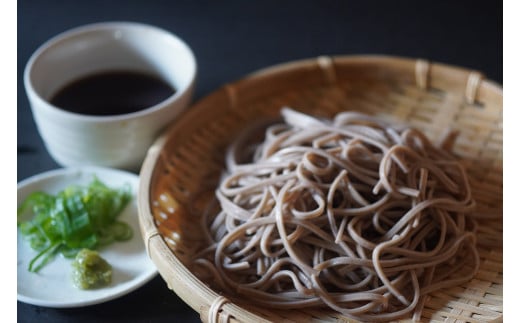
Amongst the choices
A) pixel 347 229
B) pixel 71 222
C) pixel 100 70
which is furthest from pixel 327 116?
pixel 71 222

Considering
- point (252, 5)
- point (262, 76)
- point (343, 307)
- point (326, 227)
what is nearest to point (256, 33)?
point (252, 5)

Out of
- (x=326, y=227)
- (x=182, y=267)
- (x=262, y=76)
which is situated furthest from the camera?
(x=262, y=76)

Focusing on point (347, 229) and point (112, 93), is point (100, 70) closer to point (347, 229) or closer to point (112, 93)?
point (112, 93)

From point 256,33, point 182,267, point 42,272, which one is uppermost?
point 256,33

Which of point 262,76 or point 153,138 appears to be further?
point 262,76

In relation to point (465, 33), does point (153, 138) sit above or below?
below

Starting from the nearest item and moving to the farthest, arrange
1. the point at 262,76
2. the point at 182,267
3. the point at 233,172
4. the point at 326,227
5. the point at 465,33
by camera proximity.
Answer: the point at 182,267 < the point at 326,227 < the point at 233,172 < the point at 262,76 < the point at 465,33

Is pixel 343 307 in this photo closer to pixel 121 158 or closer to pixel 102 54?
pixel 121 158

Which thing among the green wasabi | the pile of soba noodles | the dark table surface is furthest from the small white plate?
the dark table surface
